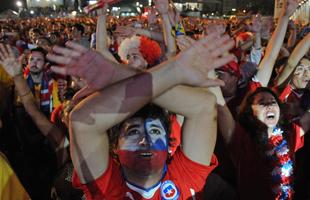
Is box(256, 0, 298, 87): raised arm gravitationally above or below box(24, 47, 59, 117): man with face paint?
above

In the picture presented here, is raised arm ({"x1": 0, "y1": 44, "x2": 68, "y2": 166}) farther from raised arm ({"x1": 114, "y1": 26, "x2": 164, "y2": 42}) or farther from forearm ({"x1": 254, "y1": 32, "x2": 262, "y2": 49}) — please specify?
forearm ({"x1": 254, "y1": 32, "x2": 262, "y2": 49})

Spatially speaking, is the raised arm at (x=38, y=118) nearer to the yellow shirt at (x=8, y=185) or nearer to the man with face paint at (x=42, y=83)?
the yellow shirt at (x=8, y=185)

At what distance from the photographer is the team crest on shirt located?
210cm

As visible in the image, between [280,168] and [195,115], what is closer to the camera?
[195,115]

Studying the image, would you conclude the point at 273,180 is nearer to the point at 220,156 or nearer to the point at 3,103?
the point at 220,156

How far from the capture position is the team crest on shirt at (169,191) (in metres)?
2.10

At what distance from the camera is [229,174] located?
3188 mm

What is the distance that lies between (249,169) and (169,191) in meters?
0.77

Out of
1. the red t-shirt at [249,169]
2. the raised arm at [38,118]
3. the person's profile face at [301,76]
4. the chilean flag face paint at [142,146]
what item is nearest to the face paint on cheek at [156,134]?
A: the chilean flag face paint at [142,146]

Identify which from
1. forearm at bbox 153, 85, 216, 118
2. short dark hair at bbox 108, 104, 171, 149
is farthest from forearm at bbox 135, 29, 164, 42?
forearm at bbox 153, 85, 216, 118

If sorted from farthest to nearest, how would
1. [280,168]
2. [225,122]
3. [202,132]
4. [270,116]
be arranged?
[270,116]
[280,168]
[225,122]
[202,132]

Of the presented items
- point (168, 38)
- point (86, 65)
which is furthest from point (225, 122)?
point (86, 65)

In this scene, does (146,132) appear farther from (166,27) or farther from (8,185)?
(166,27)

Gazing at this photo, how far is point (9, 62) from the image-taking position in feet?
10.3
